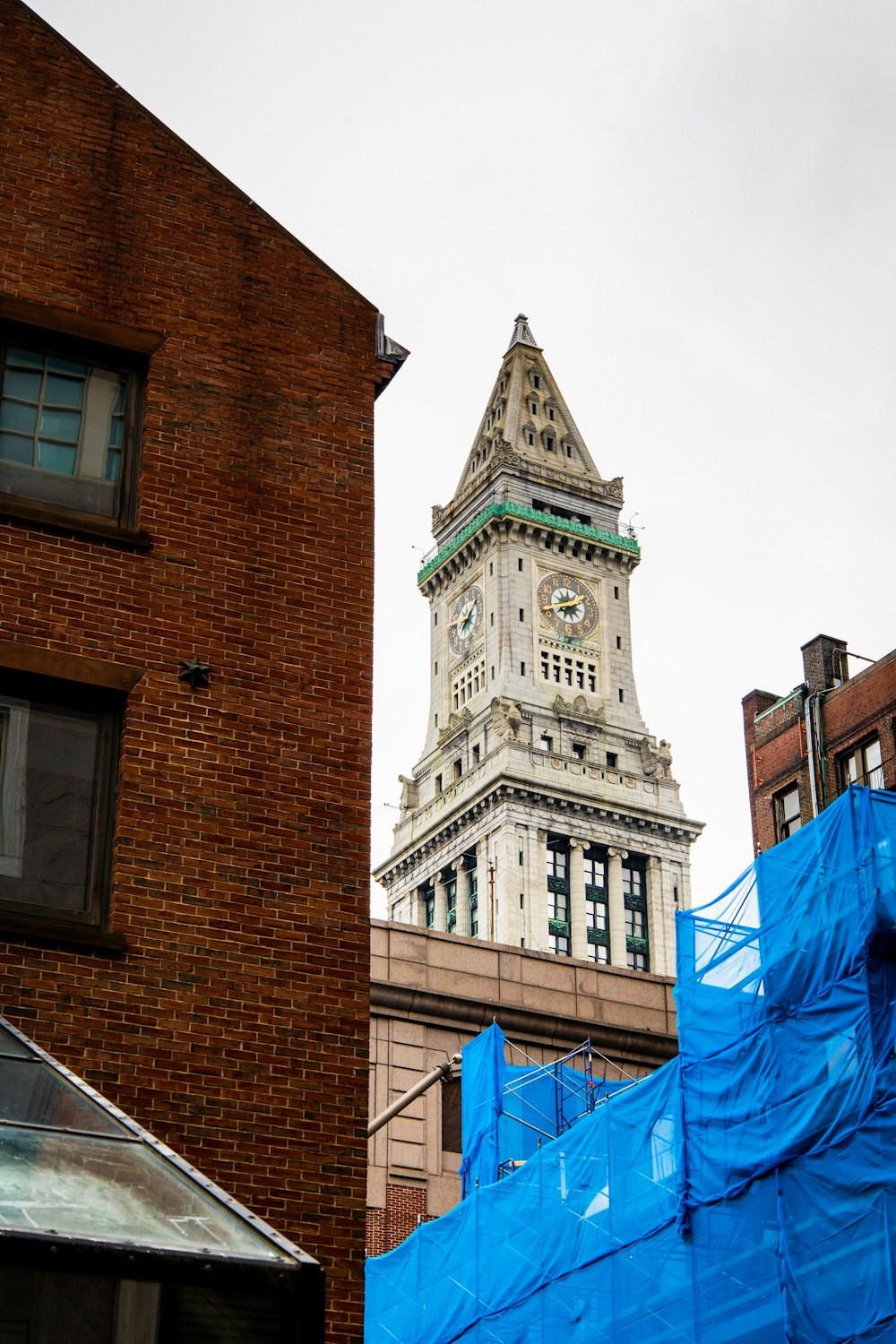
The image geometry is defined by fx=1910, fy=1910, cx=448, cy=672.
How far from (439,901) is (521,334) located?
52235 millimetres

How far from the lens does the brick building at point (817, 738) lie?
4756cm

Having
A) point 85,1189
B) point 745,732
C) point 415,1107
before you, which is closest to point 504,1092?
point 415,1107

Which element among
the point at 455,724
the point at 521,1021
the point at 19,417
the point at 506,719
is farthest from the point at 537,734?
the point at 19,417

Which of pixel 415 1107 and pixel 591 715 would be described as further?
pixel 591 715

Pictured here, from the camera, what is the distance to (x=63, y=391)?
15570 millimetres

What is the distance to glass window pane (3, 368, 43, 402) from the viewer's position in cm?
1537

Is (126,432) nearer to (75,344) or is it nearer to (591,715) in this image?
(75,344)

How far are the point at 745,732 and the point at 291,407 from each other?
38.0 metres

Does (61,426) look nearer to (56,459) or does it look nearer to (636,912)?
(56,459)

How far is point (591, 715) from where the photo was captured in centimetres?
14300

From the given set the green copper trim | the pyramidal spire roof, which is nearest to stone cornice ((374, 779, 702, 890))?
the green copper trim

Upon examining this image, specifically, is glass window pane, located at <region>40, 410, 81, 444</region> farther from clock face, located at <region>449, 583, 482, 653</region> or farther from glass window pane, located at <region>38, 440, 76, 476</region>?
clock face, located at <region>449, 583, 482, 653</region>

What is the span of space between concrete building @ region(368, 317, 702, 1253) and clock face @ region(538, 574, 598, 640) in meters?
0.14

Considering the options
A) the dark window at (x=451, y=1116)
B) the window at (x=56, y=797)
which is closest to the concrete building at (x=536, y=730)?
the dark window at (x=451, y=1116)
